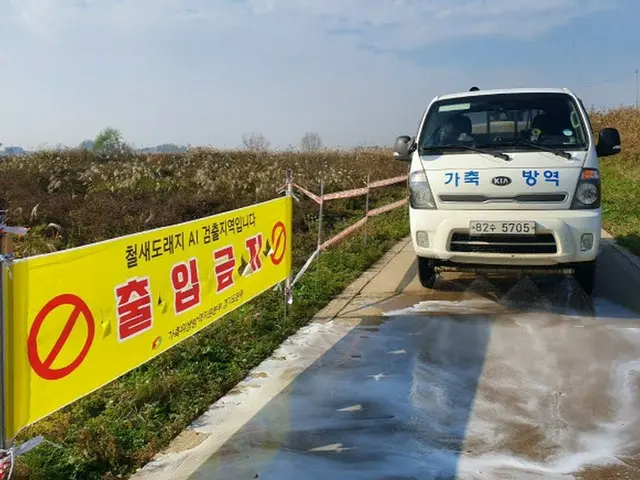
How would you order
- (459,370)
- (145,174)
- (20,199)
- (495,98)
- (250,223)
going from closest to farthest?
(459,370) < (250,223) < (495,98) < (20,199) < (145,174)

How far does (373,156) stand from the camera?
74.2 ft

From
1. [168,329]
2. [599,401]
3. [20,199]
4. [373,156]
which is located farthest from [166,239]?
[373,156]

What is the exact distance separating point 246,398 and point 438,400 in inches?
50.0

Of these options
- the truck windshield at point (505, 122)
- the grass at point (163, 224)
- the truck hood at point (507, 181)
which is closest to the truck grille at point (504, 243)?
the truck hood at point (507, 181)

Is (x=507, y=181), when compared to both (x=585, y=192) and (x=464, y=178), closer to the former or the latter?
(x=464, y=178)

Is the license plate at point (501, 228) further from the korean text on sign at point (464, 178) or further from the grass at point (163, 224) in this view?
the grass at point (163, 224)

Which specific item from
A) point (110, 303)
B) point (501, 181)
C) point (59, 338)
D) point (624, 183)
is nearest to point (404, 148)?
point (501, 181)

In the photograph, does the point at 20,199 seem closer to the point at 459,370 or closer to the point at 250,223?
the point at 250,223

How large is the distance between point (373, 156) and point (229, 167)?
726cm


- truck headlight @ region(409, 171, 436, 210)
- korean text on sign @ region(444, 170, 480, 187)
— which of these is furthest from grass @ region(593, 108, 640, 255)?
truck headlight @ region(409, 171, 436, 210)

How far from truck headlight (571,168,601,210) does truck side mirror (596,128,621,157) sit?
885 millimetres

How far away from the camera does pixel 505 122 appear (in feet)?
20.9

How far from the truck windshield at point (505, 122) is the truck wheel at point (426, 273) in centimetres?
124

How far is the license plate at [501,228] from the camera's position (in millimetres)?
5570
